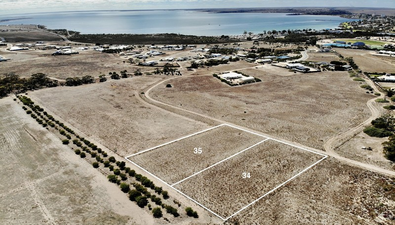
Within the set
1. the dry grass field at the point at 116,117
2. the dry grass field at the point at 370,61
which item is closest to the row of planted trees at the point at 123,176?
the dry grass field at the point at 116,117

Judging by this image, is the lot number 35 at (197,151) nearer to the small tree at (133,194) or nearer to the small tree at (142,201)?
the small tree at (133,194)

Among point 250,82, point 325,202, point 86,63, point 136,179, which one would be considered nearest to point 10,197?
point 136,179

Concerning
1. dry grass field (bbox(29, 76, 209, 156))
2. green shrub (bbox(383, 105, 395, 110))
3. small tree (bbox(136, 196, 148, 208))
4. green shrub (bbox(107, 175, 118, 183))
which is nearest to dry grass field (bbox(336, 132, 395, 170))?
green shrub (bbox(383, 105, 395, 110))

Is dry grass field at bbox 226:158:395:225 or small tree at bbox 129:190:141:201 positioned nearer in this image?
dry grass field at bbox 226:158:395:225

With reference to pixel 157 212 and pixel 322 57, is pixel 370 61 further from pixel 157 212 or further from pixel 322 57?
pixel 157 212

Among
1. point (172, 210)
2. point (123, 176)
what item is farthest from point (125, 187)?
point (172, 210)

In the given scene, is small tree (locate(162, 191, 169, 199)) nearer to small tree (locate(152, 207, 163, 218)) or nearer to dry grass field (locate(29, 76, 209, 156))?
small tree (locate(152, 207, 163, 218))
